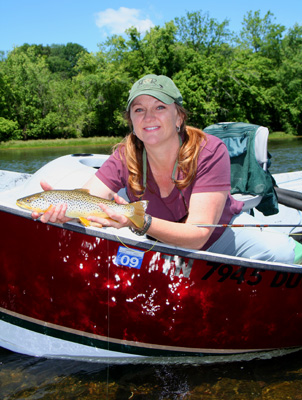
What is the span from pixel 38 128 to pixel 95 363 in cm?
4136

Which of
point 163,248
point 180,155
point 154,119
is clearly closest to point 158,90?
point 154,119

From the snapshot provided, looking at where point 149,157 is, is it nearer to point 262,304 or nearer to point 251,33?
point 262,304

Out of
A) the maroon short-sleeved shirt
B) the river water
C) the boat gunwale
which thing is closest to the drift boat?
the boat gunwale

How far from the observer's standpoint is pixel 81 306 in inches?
124

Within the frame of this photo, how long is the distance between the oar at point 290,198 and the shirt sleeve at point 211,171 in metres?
2.04

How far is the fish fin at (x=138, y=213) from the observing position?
94.6 inches

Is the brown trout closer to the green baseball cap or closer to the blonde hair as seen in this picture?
the blonde hair

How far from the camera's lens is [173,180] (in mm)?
2758

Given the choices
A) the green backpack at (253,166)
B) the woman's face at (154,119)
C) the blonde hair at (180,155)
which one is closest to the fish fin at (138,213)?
the blonde hair at (180,155)

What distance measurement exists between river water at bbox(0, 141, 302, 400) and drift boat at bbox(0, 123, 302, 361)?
138 mm

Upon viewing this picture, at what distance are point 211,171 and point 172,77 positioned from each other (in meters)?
40.4

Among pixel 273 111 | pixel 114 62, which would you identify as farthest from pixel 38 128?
pixel 273 111

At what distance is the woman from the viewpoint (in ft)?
8.68

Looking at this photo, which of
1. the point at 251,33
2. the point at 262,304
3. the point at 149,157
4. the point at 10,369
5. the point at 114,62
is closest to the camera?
the point at 149,157
